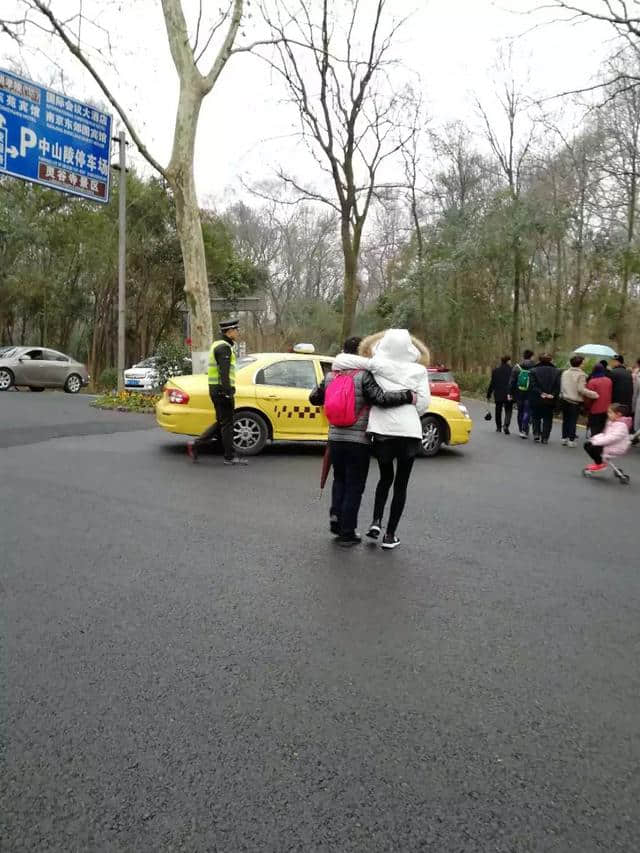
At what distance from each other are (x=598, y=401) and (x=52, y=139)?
531 inches

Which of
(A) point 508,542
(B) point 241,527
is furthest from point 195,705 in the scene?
(A) point 508,542

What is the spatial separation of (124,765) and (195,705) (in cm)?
51

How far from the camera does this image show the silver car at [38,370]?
2495cm

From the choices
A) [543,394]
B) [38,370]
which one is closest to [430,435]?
[543,394]

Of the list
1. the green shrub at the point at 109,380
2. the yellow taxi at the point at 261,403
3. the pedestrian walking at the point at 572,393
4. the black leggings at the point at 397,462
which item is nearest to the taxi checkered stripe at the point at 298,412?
the yellow taxi at the point at 261,403

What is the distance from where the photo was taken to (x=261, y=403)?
10.5 m

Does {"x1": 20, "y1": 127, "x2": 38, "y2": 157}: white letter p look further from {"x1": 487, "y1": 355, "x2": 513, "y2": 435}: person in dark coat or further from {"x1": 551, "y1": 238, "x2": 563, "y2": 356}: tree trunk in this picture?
{"x1": 551, "y1": 238, "x2": 563, "y2": 356}: tree trunk

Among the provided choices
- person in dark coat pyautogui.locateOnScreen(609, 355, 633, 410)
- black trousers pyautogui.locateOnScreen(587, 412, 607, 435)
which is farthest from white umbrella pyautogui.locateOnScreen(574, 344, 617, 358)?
black trousers pyautogui.locateOnScreen(587, 412, 607, 435)

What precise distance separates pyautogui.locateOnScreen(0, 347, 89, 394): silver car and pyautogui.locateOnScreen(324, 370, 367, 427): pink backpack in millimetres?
22055

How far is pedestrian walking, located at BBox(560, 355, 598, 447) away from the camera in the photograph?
37.6 feet

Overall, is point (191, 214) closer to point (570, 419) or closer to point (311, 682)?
point (570, 419)

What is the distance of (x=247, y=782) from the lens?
2498 mm

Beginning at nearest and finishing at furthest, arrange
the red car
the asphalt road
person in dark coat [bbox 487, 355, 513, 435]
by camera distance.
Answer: the asphalt road
the red car
person in dark coat [bbox 487, 355, 513, 435]

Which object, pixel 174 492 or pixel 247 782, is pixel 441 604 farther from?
pixel 174 492
